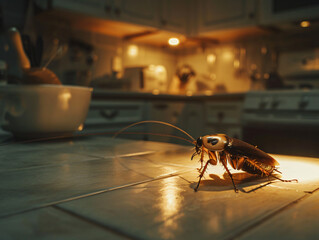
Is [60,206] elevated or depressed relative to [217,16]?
depressed

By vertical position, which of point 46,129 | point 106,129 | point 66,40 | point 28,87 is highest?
point 66,40

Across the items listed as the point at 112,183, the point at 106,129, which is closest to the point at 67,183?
the point at 112,183

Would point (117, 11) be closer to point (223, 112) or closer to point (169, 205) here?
point (223, 112)

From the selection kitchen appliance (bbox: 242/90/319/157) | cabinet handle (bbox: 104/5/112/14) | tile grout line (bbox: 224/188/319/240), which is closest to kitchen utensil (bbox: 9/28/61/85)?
tile grout line (bbox: 224/188/319/240)

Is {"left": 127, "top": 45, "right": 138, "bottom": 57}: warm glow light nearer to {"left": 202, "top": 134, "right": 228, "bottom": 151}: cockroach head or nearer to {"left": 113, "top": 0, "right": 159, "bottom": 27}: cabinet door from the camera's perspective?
{"left": 113, "top": 0, "right": 159, "bottom": 27}: cabinet door

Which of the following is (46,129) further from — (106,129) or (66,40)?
(66,40)

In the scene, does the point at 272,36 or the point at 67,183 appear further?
the point at 272,36

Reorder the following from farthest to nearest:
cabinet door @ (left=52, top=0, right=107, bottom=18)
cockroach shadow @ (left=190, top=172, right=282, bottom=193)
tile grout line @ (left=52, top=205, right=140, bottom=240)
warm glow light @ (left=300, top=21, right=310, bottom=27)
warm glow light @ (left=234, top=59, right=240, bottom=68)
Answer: warm glow light @ (left=234, top=59, right=240, bottom=68)
warm glow light @ (left=300, top=21, right=310, bottom=27)
cabinet door @ (left=52, top=0, right=107, bottom=18)
cockroach shadow @ (left=190, top=172, right=282, bottom=193)
tile grout line @ (left=52, top=205, right=140, bottom=240)
